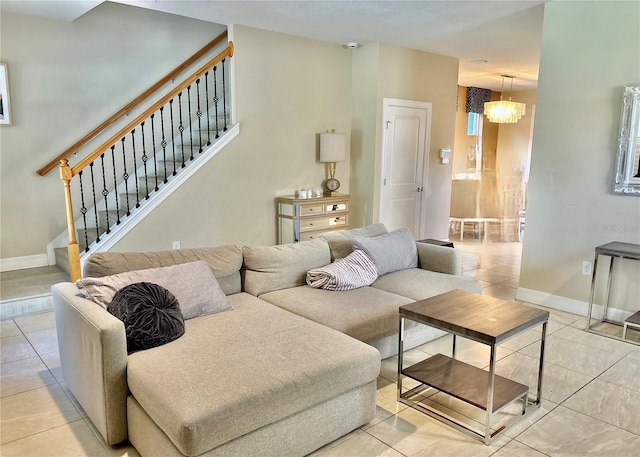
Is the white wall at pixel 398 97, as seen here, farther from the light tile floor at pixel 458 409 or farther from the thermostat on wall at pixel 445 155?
the light tile floor at pixel 458 409

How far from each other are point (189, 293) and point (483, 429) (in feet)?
5.65

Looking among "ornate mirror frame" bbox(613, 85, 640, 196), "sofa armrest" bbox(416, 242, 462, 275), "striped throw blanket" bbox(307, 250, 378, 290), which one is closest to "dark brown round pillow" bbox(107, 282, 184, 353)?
"striped throw blanket" bbox(307, 250, 378, 290)

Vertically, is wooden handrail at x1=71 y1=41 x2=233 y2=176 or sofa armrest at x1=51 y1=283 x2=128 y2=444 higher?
wooden handrail at x1=71 y1=41 x2=233 y2=176

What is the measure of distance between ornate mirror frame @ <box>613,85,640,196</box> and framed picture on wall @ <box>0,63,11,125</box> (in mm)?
5568

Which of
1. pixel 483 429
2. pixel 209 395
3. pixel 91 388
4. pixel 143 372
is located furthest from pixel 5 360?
pixel 483 429

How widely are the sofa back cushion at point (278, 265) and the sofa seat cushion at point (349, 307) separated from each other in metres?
0.08

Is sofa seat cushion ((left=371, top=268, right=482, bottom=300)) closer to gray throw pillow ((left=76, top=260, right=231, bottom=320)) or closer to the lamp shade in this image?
gray throw pillow ((left=76, top=260, right=231, bottom=320))

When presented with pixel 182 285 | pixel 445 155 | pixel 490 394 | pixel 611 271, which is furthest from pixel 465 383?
pixel 445 155

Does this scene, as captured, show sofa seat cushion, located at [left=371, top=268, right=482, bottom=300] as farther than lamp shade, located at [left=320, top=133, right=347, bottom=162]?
No

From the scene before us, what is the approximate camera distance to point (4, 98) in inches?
174

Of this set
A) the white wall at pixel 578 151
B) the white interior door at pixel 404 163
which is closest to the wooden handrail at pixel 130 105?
the white interior door at pixel 404 163

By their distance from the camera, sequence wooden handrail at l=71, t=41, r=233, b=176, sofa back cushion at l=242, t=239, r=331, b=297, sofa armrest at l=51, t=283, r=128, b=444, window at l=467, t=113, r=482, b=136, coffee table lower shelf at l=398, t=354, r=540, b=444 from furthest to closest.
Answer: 1. window at l=467, t=113, r=482, b=136
2. wooden handrail at l=71, t=41, r=233, b=176
3. sofa back cushion at l=242, t=239, r=331, b=297
4. coffee table lower shelf at l=398, t=354, r=540, b=444
5. sofa armrest at l=51, t=283, r=128, b=444

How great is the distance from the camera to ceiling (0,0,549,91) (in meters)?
4.10

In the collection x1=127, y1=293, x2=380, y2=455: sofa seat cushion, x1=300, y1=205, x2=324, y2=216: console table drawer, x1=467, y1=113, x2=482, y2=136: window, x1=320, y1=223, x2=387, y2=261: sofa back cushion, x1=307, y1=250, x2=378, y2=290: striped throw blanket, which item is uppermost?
x1=467, y1=113, x2=482, y2=136: window
